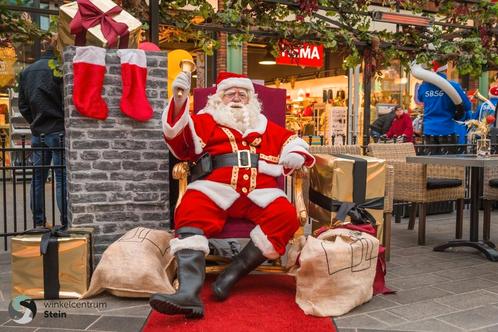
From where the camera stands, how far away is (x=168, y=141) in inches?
136

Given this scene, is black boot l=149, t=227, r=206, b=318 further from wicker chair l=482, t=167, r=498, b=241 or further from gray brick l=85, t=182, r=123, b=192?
wicker chair l=482, t=167, r=498, b=241

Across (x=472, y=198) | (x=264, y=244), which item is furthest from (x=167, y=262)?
(x=472, y=198)

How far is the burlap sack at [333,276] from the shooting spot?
3.09m

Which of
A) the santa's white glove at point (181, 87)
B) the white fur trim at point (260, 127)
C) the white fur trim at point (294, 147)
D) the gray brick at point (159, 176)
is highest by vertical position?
the santa's white glove at point (181, 87)

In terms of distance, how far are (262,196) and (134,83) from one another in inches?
49.0

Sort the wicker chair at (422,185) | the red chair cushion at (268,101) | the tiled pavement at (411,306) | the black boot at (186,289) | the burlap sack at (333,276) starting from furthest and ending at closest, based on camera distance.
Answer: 1. the wicker chair at (422,185)
2. the red chair cushion at (268,101)
3. the burlap sack at (333,276)
4. the tiled pavement at (411,306)
5. the black boot at (186,289)

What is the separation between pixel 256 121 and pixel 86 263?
1.51m

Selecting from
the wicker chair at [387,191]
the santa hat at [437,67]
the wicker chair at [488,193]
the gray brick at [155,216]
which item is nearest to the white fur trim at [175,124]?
the gray brick at [155,216]

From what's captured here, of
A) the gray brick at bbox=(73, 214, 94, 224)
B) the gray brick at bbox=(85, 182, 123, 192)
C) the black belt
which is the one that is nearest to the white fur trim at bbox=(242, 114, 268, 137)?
the black belt

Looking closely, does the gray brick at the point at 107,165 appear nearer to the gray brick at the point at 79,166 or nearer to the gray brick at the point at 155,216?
the gray brick at the point at 79,166

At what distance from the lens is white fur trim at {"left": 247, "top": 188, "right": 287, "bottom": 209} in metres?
3.48

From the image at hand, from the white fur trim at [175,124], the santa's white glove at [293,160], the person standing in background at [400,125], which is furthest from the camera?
the person standing in background at [400,125]

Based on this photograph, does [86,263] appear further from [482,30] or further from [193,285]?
[482,30]

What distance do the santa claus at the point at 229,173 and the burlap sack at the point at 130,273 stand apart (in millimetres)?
217
